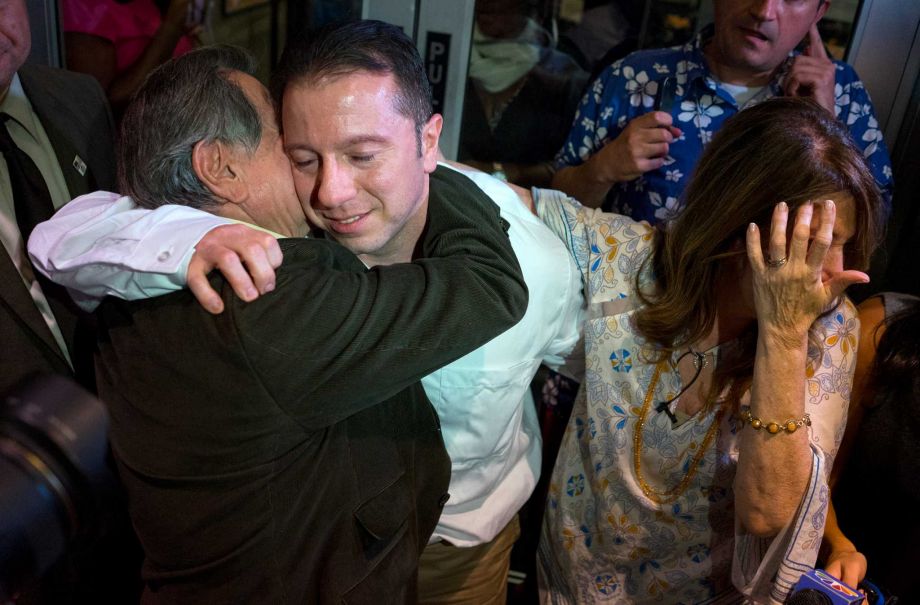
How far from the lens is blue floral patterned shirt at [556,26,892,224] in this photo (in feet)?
6.21

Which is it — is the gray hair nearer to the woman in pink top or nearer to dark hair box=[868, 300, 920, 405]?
dark hair box=[868, 300, 920, 405]

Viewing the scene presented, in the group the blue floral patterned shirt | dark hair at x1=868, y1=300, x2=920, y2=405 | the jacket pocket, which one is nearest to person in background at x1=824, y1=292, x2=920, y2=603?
dark hair at x1=868, y1=300, x2=920, y2=405

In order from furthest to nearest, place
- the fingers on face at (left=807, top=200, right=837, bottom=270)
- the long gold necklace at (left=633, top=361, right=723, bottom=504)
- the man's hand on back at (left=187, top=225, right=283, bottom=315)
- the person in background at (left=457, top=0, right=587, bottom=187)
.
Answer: the person in background at (left=457, top=0, right=587, bottom=187) < the long gold necklace at (left=633, top=361, right=723, bottom=504) < the fingers on face at (left=807, top=200, right=837, bottom=270) < the man's hand on back at (left=187, top=225, right=283, bottom=315)

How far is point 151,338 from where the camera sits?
Answer: 1.00m

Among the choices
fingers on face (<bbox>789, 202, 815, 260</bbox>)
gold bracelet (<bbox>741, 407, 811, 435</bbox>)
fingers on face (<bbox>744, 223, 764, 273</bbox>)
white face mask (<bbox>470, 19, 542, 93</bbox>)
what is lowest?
gold bracelet (<bbox>741, 407, 811, 435</bbox>)

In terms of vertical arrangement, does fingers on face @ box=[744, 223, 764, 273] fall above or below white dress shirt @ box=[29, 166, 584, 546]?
above

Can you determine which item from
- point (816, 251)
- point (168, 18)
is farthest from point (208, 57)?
point (168, 18)

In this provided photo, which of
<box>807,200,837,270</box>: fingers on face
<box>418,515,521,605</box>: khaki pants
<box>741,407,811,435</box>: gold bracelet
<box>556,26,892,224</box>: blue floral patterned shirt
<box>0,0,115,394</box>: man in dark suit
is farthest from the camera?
<box>556,26,892,224</box>: blue floral patterned shirt

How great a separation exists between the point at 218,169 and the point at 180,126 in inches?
3.4

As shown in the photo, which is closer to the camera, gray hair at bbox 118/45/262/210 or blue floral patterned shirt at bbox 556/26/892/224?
gray hair at bbox 118/45/262/210

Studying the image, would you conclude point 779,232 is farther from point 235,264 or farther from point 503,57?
point 503,57

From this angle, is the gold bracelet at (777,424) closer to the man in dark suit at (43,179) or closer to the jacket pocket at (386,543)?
the jacket pocket at (386,543)

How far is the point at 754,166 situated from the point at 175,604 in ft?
4.16

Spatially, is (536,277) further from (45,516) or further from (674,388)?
(45,516)
